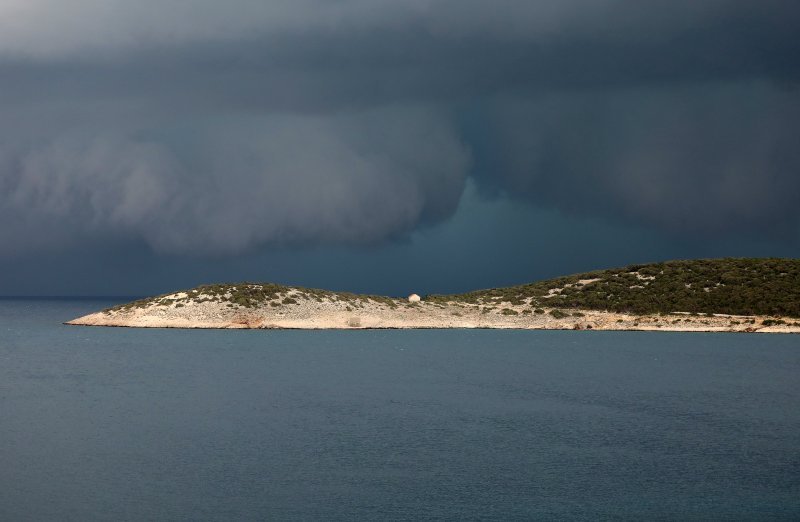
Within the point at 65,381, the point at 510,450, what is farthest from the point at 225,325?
the point at 510,450

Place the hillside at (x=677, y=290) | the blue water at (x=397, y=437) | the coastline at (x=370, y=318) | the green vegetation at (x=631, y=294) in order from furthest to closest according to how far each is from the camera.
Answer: the hillside at (x=677, y=290) < the green vegetation at (x=631, y=294) < the coastline at (x=370, y=318) < the blue water at (x=397, y=437)

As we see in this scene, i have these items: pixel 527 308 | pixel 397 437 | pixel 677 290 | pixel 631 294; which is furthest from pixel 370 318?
pixel 397 437

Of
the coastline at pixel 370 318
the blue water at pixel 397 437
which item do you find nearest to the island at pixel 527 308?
the coastline at pixel 370 318

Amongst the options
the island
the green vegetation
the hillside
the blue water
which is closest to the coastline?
the island

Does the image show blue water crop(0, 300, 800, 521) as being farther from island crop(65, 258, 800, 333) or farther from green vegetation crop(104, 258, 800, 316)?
green vegetation crop(104, 258, 800, 316)

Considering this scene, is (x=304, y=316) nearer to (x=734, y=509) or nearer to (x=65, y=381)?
(x=65, y=381)

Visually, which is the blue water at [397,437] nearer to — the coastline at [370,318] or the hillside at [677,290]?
the coastline at [370,318]
